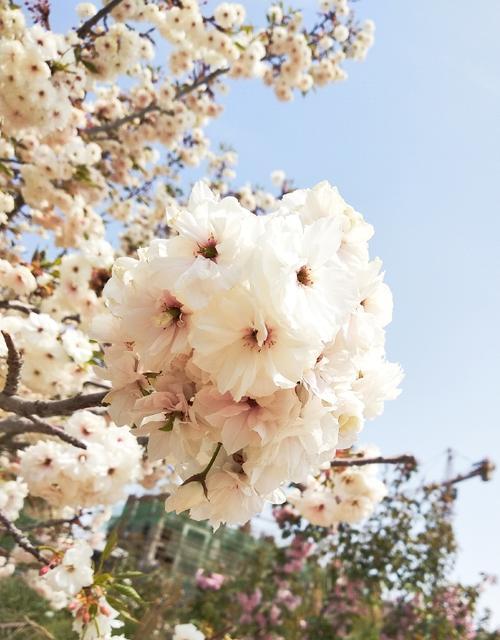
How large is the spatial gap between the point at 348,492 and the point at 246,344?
221cm

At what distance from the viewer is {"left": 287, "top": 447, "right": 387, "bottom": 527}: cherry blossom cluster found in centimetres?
277

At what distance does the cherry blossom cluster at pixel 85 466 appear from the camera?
2.63m

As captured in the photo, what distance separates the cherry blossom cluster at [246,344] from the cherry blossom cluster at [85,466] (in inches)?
67.9

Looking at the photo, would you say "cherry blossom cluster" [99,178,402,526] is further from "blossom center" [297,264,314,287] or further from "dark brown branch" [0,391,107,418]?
"dark brown branch" [0,391,107,418]

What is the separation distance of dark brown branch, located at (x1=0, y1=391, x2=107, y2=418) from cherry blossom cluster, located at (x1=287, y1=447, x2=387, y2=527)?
4.97ft

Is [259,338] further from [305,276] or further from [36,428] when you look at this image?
[36,428]

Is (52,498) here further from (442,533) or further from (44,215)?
(442,533)

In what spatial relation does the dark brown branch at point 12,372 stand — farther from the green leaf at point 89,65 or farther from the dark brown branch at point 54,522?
the green leaf at point 89,65

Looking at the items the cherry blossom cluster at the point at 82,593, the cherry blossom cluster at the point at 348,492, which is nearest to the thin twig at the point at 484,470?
the cherry blossom cluster at the point at 348,492

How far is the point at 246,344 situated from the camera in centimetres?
88

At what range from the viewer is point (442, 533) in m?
7.48

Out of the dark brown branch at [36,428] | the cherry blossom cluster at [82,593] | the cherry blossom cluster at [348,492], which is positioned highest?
the cherry blossom cluster at [348,492]

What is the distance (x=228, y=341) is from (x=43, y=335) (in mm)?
2249

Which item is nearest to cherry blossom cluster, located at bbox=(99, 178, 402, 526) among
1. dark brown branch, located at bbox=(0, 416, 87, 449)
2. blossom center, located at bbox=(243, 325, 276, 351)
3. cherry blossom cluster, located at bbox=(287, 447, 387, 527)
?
blossom center, located at bbox=(243, 325, 276, 351)
